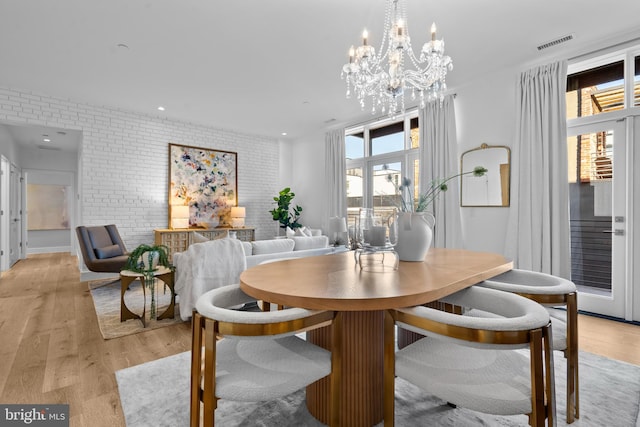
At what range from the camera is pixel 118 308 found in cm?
341

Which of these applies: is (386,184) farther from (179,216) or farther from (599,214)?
(179,216)

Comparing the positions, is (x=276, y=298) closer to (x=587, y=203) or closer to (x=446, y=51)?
(x=446, y=51)

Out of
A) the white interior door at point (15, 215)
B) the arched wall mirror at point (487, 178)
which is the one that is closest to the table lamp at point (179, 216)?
the white interior door at point (15, 215)

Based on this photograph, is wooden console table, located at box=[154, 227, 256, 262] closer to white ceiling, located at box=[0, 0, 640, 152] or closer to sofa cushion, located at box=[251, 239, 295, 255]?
sofa cushion, located at box=[251, 239, 295, 255]

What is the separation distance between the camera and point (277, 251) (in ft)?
11.1

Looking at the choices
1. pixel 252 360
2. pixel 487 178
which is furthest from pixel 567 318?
pixel 487 178

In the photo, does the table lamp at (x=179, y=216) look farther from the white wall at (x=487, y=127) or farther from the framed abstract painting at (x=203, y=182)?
the white wall at (x=487, y=127)

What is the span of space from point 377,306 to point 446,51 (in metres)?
3.28

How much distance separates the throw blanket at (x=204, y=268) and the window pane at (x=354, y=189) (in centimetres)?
314

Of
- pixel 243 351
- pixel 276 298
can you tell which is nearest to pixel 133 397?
pixel 243 351

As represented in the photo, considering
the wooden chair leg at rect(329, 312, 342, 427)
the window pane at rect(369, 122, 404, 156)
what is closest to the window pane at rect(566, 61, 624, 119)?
the window pane at rect(369, 122, 404, 156)

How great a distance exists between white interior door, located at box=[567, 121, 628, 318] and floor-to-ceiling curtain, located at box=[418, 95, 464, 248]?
1193 mm

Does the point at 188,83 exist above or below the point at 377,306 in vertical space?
above

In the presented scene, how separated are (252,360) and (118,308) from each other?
3.02 meters
